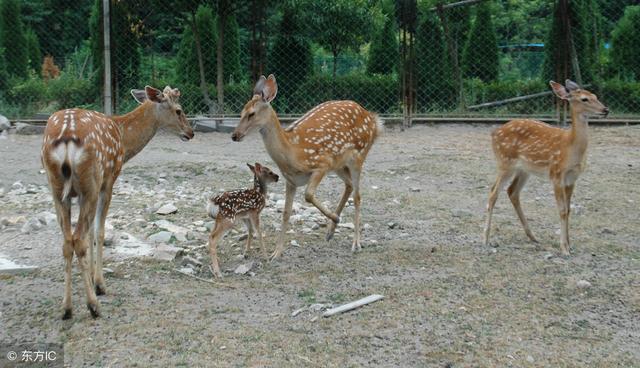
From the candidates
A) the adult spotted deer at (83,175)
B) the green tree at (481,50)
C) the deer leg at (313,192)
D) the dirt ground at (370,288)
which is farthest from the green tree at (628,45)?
the adult spotted deer at (83,175)

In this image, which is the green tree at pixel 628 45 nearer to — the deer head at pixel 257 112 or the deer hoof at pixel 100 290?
the deer head at pixel 257 112

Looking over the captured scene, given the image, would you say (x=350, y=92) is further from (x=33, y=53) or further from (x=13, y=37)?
(x=33, y=53)

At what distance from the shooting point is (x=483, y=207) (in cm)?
878

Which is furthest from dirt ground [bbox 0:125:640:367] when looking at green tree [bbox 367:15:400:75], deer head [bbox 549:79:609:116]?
green tree [bbox 367:15:400:75]

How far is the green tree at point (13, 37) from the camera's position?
17453mm

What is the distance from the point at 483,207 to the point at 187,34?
30.9ft

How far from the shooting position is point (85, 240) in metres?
5.14

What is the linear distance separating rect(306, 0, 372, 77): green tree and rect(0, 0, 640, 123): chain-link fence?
0.02m

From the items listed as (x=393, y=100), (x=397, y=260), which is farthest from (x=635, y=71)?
(x=397, y=260)

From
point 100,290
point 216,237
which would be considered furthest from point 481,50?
point 100,290

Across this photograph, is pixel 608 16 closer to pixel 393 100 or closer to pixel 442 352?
pixel 393 100

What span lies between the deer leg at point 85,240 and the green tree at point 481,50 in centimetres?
1209

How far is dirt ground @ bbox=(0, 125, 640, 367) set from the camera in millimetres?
4812

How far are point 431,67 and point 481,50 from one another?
1910mm
